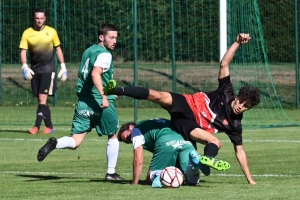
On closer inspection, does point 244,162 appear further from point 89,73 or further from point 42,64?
point 42,64

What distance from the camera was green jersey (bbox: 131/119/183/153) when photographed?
1119 cm

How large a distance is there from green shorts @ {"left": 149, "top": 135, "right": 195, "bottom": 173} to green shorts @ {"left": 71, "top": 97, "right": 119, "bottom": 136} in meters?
1.17

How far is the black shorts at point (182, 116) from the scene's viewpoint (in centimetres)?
1115

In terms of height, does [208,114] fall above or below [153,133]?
above

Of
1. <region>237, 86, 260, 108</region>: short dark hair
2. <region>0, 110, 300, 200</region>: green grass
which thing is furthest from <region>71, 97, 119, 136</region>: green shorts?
<region>237, 86, 260, 108</region>: short dark hair

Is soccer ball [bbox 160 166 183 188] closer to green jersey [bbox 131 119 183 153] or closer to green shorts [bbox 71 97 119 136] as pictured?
green jersey [bbox 131 119 183 153]

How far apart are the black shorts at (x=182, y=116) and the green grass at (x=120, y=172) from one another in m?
0.67

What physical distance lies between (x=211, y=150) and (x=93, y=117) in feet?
7.13

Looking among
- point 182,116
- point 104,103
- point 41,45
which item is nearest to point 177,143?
point 182,116

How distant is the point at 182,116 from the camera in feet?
36.8

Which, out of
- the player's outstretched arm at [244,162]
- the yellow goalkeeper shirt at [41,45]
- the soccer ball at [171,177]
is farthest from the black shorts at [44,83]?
the soccer ball at [171,177]

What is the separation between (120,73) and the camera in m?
28.0

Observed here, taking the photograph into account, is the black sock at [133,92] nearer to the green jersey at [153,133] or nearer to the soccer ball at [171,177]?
the green jersey at [153,133]

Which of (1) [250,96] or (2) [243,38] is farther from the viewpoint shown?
(2) [243,38]
